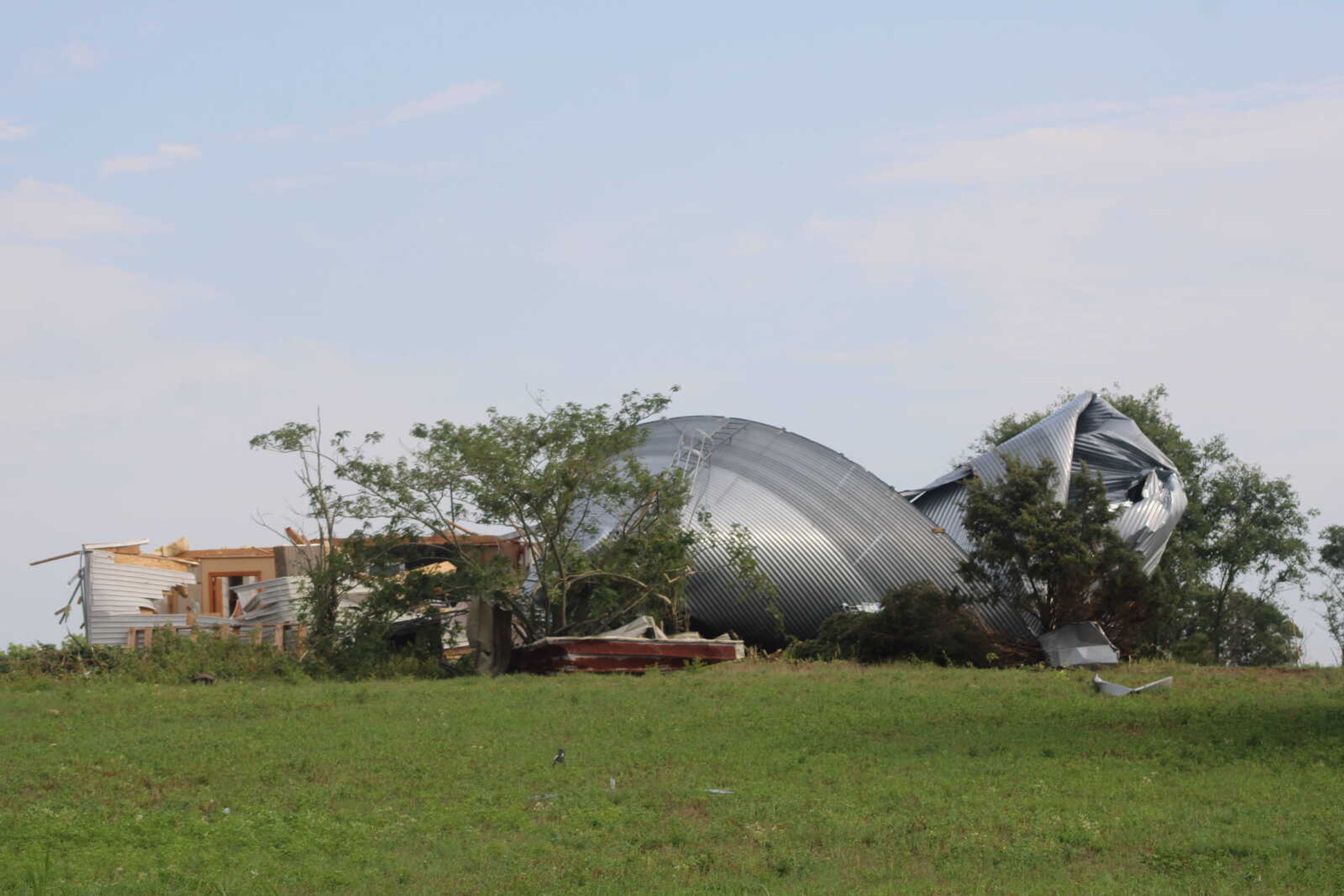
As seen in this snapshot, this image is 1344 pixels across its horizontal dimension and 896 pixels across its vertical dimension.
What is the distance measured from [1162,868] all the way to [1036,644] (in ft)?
62.7

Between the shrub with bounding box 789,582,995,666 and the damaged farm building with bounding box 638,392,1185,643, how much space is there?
11.1 feet

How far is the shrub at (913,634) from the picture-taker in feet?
90.1

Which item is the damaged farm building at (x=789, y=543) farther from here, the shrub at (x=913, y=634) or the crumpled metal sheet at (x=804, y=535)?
the shrub at (x=913, y=634)

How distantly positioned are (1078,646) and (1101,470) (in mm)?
12346

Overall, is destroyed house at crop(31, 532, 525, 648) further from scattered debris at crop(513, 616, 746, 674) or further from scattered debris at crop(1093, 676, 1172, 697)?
scattered debris at crop(1093, 676, 1172, 697)

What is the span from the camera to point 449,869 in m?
10.4

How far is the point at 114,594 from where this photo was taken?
30734 mm

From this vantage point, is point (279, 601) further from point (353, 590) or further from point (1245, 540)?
point (1245, 540)

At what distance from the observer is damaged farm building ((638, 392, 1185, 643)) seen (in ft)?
113

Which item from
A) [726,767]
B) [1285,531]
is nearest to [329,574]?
[726,767]

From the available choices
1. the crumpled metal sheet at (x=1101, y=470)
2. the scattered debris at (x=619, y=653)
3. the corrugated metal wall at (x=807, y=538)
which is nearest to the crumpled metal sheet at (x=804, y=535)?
the corrugated metal wall at (x=807, y=538)

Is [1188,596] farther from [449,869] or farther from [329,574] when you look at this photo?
[449,869]

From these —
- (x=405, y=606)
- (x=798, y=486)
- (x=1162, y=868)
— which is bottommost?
(x=1162, y=868)

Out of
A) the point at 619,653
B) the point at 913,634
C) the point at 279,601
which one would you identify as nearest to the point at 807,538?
the point at 913,634
